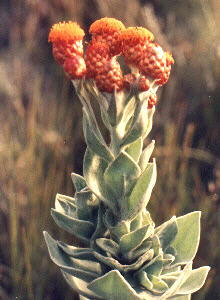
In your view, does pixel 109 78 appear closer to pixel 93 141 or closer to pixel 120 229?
pixel 93 141

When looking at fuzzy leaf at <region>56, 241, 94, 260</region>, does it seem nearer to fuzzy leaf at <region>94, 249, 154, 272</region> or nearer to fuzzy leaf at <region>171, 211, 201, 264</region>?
fuzzy leaf at <region>94, 249, 154, 272</region>

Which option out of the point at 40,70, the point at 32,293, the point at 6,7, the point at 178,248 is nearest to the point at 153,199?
the point at 32,293

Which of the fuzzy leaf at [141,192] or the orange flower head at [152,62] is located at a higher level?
the orange flower head at [152,62]

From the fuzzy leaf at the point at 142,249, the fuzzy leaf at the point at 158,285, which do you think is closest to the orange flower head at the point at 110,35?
the fuzzy leaf at the point at 142,249

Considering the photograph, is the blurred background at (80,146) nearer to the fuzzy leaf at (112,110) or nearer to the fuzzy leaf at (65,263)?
the fuzzy leaf at (65,263)

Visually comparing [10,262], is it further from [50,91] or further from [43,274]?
[50,91]

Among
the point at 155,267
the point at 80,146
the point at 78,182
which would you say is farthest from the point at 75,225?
the point at 80,146
